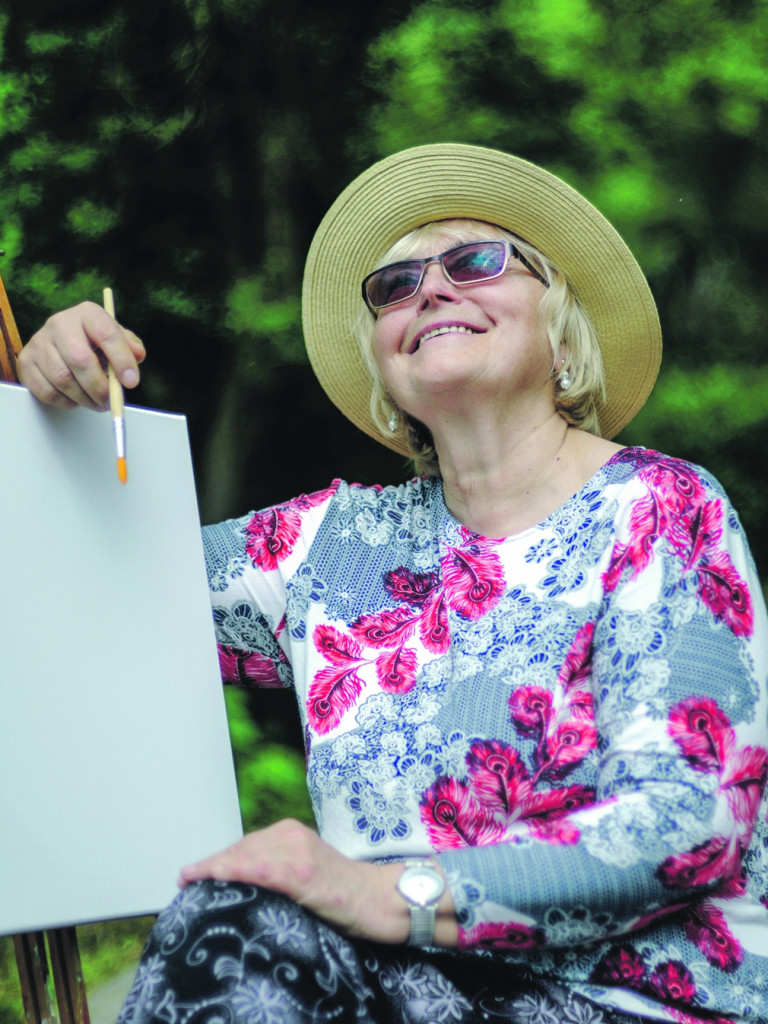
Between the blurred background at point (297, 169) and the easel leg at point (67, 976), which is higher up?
the blurred background at point (297, 169)

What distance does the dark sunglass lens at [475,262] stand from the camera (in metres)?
1.87

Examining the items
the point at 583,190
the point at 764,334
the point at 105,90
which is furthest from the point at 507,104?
the point at 105,90

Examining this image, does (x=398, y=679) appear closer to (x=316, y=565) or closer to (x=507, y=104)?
(x=316, y=565)

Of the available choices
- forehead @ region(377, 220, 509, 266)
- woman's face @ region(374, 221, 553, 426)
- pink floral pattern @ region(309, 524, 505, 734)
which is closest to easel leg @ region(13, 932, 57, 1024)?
pink floral pattern @ region(309, 524, 505, 734)

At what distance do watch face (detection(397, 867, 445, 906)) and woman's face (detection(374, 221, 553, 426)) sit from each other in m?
0.87

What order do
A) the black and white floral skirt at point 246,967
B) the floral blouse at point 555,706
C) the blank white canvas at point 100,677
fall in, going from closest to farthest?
1. the black and white floral skirt at point 246,967
2. the floral blouse at point 555,706
3. the blank white canvas at point 100,677

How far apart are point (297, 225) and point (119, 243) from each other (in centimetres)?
49

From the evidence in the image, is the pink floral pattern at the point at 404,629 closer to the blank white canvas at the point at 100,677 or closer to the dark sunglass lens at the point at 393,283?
the blank white canvas at the point at 100,677

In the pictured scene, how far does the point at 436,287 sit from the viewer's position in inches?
73.6

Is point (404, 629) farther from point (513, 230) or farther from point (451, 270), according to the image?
point (513, 230)

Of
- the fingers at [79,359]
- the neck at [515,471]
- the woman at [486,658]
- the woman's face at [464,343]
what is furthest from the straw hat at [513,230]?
the fingers at [79,359]

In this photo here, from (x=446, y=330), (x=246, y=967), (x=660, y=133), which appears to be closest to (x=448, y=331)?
(x=446, y=330)

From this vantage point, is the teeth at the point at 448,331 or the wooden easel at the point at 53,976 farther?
the teeth at the point at 448,331

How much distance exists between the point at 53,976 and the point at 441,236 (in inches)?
53.6
